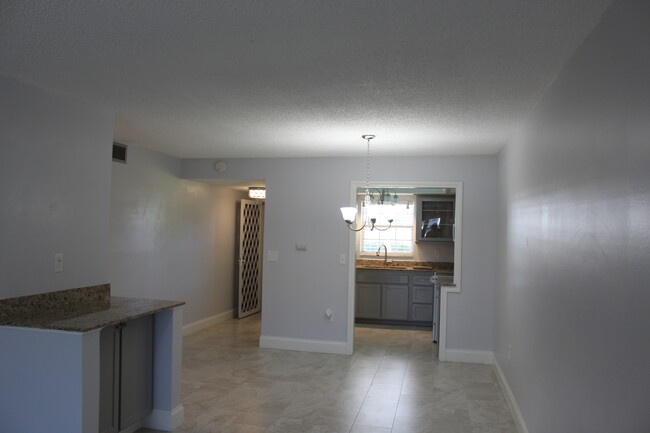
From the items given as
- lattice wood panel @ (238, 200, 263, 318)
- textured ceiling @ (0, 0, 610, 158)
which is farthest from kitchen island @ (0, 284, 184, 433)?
lattice wood panel @ (238, 200, 263, 318)

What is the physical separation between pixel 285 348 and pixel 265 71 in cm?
396

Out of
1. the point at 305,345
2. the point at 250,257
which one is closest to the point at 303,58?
the point at 305,345

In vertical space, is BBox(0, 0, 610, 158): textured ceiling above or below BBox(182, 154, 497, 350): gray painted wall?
above

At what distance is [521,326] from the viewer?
3619mm

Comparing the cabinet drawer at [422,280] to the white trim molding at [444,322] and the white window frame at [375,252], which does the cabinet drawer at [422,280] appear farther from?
the white trim molding at [444,322]

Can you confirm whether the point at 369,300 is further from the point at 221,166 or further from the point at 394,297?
the point at 221,166

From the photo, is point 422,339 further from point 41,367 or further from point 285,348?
point 41,367

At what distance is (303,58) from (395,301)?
546 cm

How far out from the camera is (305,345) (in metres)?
5.86

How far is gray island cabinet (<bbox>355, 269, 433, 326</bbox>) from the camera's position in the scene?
7.34 metres

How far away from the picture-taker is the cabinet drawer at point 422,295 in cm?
733

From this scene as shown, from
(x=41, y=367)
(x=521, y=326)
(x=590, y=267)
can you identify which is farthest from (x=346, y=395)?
(x=590, y=267)

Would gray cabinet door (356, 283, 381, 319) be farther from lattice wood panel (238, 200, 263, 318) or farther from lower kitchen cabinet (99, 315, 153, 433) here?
lower kitchen cabinet (99, 315, 153, 433)

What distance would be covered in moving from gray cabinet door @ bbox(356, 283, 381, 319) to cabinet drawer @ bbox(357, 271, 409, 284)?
0.08 meters
